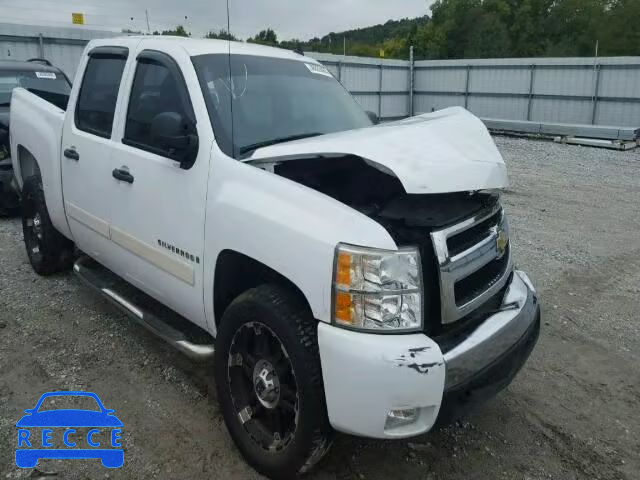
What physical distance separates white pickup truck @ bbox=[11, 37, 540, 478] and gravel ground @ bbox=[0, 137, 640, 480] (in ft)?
1.44

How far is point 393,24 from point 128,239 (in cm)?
8471

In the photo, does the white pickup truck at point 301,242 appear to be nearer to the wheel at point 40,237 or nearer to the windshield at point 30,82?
the wheel at point 40,237

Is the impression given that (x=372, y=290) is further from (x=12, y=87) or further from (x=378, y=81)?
(x=378, y=81)

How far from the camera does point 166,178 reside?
10.5ft

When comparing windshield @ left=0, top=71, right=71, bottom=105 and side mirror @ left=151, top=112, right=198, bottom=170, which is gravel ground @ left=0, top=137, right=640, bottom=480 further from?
windshield @ left=0, top=71, right=71, bottom=105

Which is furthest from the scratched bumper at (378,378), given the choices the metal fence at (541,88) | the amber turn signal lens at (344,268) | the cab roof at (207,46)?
the metal fence at (541,88)

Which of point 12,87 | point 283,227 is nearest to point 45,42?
point 12,87

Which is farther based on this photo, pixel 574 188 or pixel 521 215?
pixel 574 188

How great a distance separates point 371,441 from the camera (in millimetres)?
3049

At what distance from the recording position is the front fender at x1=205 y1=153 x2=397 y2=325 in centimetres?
232

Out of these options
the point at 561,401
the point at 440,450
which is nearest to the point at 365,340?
the point at 440,450

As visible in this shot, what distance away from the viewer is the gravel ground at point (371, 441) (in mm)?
2855

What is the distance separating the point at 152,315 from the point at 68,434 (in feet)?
2.70

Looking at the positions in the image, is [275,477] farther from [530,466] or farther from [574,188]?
[574,188]
